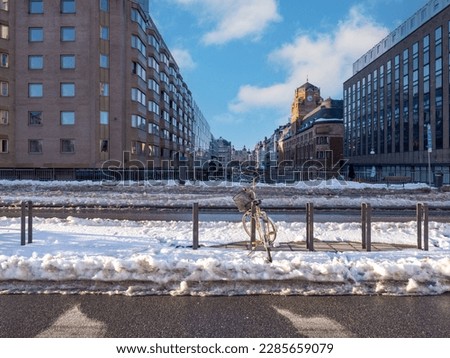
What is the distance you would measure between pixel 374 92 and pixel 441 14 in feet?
73.1

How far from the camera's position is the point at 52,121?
37000 mm

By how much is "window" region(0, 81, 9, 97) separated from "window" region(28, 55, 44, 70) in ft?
10.6

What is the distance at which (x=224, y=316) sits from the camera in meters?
4.43

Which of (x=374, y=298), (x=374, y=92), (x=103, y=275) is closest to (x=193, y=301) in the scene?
(x=103, y=275)

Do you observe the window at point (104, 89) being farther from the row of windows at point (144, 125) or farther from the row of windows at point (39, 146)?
the row of windows at point (39, 146)

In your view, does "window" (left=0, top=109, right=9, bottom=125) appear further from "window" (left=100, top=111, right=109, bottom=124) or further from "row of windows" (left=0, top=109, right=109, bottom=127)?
"window" (left=100, top=111, right=109, bottom=124)

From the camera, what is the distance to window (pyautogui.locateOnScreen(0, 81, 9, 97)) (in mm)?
37156

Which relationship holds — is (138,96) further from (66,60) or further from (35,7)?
(35,7)

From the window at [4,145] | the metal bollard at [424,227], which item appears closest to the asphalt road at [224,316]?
the metal bollard at [424,227]

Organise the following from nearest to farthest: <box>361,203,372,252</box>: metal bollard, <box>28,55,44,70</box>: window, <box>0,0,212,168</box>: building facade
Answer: <box>361,203,372,252</box>: metal bollard → <box>0,0,212,168</box>: building facade → <box>28,55,44,70</box>: window

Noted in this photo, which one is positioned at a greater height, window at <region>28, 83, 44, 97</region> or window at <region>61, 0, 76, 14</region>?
window at <region>61, 0, 76, 14</region>

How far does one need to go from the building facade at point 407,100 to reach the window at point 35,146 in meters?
39.4

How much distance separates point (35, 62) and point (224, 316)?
136ft

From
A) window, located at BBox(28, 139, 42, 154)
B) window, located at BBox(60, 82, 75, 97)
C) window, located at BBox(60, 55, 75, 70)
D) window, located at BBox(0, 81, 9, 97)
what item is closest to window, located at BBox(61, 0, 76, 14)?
window, located at BBox(60, 55, 75, 70)
